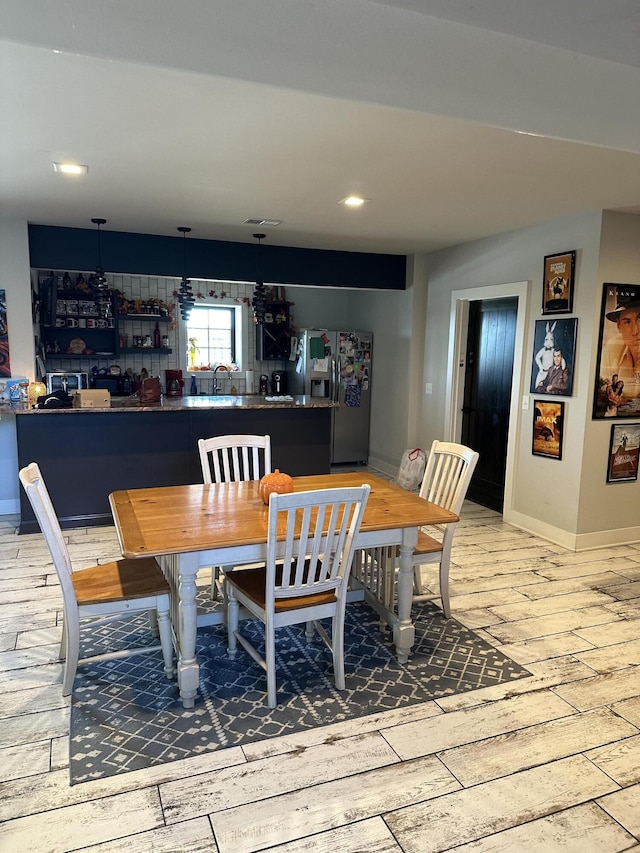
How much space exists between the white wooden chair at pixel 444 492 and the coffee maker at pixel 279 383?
13.3 ft

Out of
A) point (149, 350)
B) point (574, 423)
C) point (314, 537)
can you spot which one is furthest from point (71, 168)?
point (574, 423)

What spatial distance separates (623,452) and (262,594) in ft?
10.7

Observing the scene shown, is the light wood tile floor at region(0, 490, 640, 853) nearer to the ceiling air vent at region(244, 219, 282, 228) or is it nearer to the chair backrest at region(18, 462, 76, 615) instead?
the chair backrest at region(18, 462, 76, 615)

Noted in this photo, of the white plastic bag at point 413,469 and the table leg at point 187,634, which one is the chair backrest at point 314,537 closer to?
the table leg at point 187,634

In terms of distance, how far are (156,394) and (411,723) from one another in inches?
151

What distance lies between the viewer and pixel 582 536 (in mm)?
4383

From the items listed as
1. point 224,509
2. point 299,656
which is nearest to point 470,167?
point 224,509

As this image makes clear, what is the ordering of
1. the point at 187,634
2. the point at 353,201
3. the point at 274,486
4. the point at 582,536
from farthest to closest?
1. the point at 582,536
2. the point at 353,201
3. the point at 274,486
4. the point at 187,634

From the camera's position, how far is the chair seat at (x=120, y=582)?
2408 millimetres

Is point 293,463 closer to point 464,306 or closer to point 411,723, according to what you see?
point 464,306

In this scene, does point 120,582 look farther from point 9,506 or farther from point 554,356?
point 554,356

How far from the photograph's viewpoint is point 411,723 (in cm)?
232

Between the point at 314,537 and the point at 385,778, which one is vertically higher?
the point at 314,537

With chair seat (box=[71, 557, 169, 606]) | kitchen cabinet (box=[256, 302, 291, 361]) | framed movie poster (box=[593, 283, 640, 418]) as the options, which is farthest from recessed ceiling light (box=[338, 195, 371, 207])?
kitchen cabinet (box=[256, 302, 291, 361])
